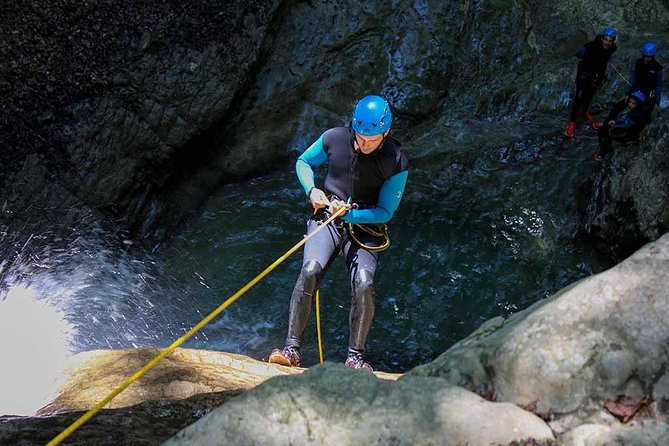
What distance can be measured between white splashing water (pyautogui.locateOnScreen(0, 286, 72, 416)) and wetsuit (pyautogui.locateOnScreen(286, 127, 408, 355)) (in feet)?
5.59

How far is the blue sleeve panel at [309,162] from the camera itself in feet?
15.4

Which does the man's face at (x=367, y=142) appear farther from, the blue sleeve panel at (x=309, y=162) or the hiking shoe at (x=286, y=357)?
the hiking shoe at (x=286, y=357)

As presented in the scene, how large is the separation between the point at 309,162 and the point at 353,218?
24.2 inches

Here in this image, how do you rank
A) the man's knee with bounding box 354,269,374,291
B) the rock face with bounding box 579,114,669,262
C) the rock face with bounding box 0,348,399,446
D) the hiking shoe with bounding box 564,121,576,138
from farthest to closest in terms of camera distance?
the hiking shoe with bounding box 564,121,576,138, the rock face with bounding box 579,114,669,262, the man's knee with bounding box 354,269,374,291, the rock face with bounding box 0,348,399,446

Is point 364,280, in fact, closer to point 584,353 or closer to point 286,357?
point 286,357

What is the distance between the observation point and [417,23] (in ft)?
29.6

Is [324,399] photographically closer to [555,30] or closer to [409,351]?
[409,351]

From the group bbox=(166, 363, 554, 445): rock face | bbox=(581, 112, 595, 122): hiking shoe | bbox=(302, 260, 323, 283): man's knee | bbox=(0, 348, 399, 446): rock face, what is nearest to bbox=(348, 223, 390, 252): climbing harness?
bbox=(302, 260, 323, 283): man's knee

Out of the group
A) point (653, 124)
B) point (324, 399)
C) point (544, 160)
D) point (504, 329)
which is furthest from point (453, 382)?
point (544, 160)

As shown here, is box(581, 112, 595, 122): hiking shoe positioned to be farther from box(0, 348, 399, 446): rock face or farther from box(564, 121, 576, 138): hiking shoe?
box(0, 348, 399, 446): rock face

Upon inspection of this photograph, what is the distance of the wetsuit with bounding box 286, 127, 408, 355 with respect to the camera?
14.7 ft

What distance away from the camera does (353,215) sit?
452 centimetres

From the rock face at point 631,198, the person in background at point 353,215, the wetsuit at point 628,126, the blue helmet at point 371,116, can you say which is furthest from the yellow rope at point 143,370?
the wetsuit at point 628,126

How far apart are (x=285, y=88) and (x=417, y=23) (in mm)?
2096
